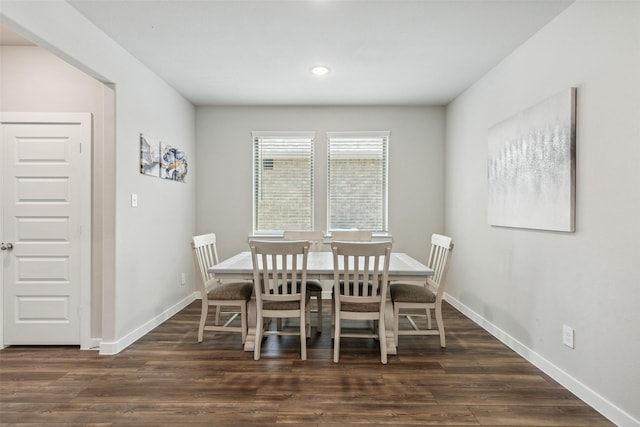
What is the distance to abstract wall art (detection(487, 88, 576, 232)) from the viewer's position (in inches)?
89.3

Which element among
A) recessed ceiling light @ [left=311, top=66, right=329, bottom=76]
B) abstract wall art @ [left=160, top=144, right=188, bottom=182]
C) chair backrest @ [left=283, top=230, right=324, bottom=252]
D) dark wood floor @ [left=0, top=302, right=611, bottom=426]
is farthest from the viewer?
chair backrest @ [left=283, top=230, right=324, bottom=252]

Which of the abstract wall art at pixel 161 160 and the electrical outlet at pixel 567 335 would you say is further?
the abstract wall art at pixel 161 160

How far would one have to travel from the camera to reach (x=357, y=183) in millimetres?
4684

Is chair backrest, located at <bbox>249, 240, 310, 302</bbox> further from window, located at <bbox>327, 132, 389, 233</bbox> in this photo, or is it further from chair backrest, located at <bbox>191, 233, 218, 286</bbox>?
window, located at <bbox>327, 132, 389, 233</bbox>

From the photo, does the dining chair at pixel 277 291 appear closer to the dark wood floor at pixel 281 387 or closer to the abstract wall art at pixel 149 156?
the dark wood floor at pixel 281 387

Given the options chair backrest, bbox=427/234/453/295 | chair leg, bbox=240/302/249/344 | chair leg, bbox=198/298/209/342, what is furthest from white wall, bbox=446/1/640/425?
chair leg, bbox=198/298/209/342

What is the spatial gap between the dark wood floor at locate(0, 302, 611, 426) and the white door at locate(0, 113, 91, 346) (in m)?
0.38

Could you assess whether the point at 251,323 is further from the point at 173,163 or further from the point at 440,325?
the point at 173,163

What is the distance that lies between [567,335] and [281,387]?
1919 mm

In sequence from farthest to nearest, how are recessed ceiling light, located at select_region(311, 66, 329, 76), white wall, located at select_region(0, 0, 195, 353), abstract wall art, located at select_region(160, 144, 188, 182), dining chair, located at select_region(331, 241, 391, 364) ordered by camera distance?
abstract wall art, located at select_region(160, 144, 188, 182), recessed ceiling light, located at select_region(311, 66, 329, 76), dining chair, located at select_region(331, 241, 391, 364), white wall, located at select_region(0, 0, 195, 353)

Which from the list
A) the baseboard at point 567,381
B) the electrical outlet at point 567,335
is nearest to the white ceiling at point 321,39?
the electrical outlet at point 567,335

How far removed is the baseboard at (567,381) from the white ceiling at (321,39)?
2.46 meters

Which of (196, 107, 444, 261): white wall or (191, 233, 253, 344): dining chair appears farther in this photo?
(196, 107, 444, 261): white wall

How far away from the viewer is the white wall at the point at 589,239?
72.6 inches
